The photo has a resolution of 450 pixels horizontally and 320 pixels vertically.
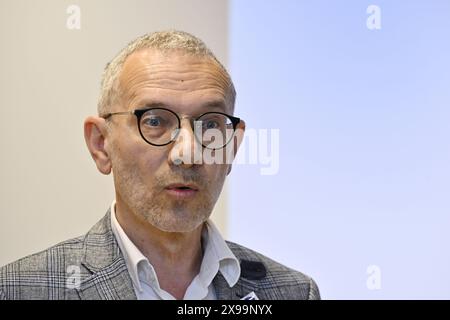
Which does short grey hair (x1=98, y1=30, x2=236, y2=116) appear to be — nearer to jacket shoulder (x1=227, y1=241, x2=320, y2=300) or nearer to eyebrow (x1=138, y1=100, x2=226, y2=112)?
eyebrow (x1=138, y1=100, x2=226, y2=112)

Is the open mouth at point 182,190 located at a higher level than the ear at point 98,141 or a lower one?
lower

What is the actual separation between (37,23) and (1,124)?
257mm

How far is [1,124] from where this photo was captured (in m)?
1.43

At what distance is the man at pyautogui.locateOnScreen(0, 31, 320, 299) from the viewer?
1155 mm

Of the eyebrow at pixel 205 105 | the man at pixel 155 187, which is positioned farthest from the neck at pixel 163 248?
the eyebrow at pixel 205 105

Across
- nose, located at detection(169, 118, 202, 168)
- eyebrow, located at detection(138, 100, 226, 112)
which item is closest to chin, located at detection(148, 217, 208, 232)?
nose, located at detection(169, 118, 202, 168)

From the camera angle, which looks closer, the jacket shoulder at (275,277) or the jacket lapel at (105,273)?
the jacket lapel at (105,273)

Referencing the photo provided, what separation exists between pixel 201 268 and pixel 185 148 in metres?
0.27

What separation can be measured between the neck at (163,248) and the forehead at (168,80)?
0.24 meters

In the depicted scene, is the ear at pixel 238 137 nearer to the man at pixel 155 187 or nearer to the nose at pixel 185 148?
the man at pixel 155 187

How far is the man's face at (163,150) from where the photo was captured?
117 centimetres
